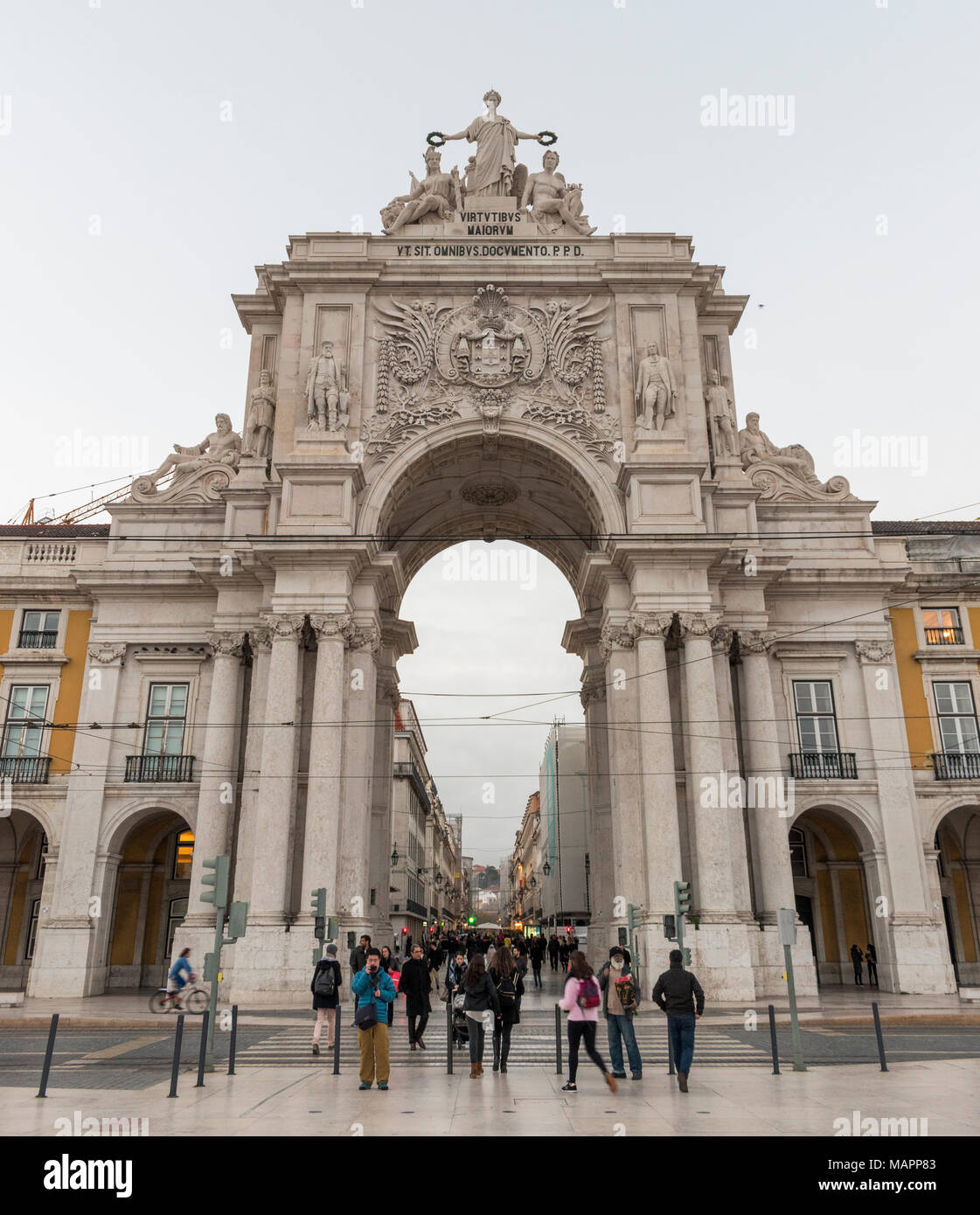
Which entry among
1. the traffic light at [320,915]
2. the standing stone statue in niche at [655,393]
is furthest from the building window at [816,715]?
the traffic light at [320,915]

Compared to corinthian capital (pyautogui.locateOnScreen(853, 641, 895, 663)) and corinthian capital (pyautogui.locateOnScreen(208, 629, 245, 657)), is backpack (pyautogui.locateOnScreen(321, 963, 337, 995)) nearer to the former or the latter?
corinthian capital (pyautogui.locateOnScreen(208, 629, 245, 657))

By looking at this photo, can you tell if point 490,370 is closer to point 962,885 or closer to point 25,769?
point 25,769

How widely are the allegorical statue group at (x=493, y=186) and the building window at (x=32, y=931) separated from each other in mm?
26904

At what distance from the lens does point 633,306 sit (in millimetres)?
33719

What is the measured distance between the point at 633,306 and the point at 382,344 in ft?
27.9

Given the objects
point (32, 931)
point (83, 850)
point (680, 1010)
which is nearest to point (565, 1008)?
point (680, 1010)

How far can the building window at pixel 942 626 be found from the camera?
34.5 metres

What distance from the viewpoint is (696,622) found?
2922 cm

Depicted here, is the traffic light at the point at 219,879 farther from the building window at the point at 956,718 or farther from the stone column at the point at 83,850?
the building window at the point at 956,718

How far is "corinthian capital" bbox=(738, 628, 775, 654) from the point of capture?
3170 cm

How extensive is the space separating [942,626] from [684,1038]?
1023 inches

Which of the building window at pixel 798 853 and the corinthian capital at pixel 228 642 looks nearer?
the corinthian capital at pixel 228 642
